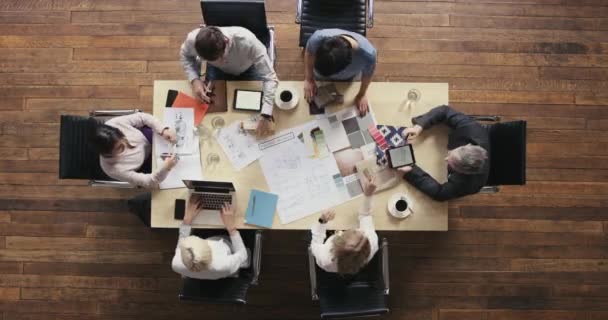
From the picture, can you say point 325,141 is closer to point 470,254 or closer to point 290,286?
point 290,286

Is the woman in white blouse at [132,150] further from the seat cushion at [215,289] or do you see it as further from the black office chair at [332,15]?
the black office chair at [332,15]

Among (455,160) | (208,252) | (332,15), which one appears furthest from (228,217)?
(332,15)

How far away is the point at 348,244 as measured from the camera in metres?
2.28

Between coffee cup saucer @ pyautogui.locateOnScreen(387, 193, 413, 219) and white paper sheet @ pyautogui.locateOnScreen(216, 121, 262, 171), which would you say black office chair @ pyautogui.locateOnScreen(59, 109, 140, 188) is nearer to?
white paper sheet @ pyautogui.locateOnScreen(216, 121, 262, 171)

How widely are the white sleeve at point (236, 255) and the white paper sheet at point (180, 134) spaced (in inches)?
22.0

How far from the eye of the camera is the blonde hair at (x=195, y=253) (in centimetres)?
231

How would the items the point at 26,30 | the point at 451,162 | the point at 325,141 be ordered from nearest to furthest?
the point at 451,162, the point at 325,141, the point at 26,30

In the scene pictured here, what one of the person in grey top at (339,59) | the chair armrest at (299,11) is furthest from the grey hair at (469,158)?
the chair armrest at (299,11)

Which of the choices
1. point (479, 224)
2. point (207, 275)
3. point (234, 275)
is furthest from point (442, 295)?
point (207, 275)

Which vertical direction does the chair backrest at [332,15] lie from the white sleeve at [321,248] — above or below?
above

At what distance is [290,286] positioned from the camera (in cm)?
341

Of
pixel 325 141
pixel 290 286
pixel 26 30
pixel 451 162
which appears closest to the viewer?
pixel 451 162

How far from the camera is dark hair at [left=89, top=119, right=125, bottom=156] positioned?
94.1 inches

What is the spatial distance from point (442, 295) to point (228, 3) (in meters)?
2.59
